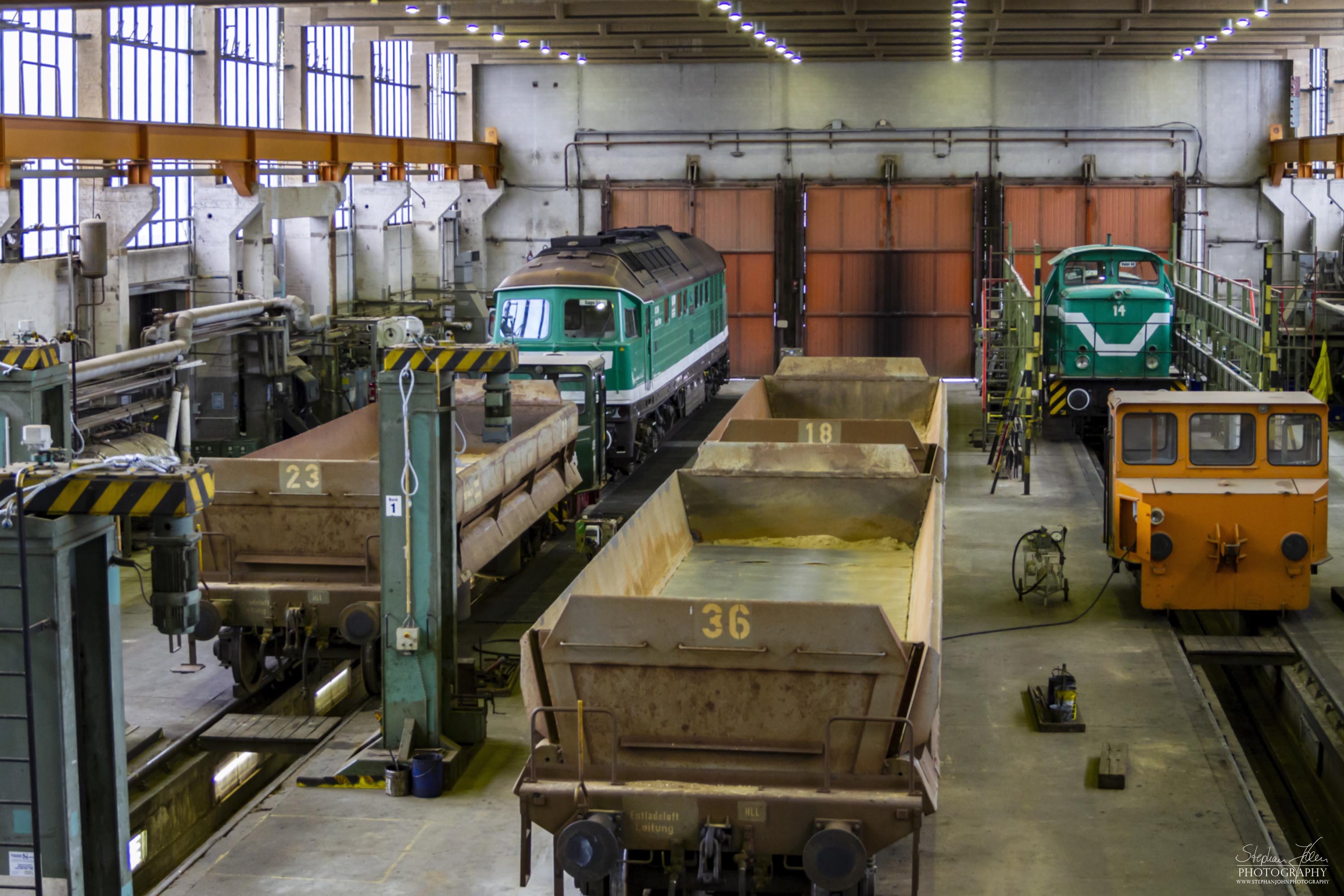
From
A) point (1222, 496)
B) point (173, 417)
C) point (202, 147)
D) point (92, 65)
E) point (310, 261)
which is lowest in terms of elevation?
point (1222, 496)

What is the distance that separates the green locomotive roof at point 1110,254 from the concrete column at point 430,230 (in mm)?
11462

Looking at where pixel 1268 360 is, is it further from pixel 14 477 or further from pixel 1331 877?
pixel 14 477

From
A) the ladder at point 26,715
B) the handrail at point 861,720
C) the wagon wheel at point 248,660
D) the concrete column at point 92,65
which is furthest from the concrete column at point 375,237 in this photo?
the ladder at point 26,715

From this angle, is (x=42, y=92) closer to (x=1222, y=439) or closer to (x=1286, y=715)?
(x=1222, y=439)

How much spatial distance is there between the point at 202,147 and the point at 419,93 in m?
11.6

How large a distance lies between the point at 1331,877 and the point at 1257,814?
100cm

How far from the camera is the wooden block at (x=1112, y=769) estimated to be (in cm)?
885

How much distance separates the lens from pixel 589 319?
18875 mm

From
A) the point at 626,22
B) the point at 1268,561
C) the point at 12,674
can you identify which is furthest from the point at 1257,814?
the point at 626,22

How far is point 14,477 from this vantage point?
5105 millimetres

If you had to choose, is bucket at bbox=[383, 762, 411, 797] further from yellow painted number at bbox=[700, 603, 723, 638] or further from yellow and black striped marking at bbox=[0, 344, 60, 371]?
yellow painted number at bbox=[700, 603, 723, 638]

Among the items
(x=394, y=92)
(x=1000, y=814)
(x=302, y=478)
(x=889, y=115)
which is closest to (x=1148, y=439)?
(x=1000, y=814)

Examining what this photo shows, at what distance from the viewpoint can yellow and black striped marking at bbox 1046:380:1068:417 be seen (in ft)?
67.2

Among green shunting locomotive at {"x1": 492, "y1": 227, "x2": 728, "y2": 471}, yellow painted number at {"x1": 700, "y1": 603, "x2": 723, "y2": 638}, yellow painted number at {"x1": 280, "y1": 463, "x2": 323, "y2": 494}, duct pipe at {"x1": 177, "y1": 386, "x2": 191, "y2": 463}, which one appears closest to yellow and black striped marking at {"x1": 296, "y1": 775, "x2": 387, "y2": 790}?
yellow painted number at {"x1": 280, "y1": 463, "x2": 323, "y2": 494}
